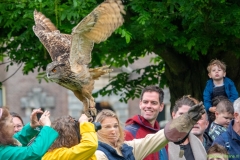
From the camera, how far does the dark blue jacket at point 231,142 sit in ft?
25.4

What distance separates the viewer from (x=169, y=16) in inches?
426

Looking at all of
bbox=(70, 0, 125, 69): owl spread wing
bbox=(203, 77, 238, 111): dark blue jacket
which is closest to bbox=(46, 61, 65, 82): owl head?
bbox=(70, 0, 125, 69): owl spread wing

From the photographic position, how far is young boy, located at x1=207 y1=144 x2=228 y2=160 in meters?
7.36

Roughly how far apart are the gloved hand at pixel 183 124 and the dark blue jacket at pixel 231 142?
176cm

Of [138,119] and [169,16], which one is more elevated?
[169,16]

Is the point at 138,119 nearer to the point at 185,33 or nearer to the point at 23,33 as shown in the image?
the point at 185,33

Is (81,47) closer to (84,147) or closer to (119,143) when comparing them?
(119,143)

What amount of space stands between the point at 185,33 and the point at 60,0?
174 cm

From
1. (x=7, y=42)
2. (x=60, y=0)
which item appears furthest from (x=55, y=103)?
(x=60, y=0)

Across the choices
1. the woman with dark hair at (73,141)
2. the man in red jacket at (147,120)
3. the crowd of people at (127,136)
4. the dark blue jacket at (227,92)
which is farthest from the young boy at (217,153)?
the dark blue jacket at (227,92)

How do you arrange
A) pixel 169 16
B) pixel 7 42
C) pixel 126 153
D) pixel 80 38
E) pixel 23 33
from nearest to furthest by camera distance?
pixel 126 153 < pixel 80 38 < pixel 169 16 < pixel 23 33 < pixel 7 42

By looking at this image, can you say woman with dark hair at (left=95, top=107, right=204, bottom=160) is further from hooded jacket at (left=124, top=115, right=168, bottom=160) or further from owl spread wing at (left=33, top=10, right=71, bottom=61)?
owl spread wing at (left=33, top=10, right=71, bottom=61)

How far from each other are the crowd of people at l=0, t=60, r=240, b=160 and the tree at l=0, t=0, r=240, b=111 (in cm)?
215

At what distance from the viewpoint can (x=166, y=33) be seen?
11.0 m
